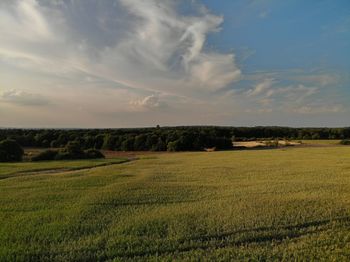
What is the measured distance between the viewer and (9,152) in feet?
178

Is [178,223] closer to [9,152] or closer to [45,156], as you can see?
[45,156]

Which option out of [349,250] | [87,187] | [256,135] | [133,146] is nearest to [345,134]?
[256,135]

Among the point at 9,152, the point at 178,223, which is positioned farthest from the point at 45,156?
the point at 178,223

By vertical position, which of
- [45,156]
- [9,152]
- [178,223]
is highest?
[178,223]

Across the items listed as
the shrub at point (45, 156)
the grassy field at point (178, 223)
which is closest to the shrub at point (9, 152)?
the shrub at point (45, 156)

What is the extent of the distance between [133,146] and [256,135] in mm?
41086

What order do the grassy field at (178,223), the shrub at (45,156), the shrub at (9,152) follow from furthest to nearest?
1. the shrub at (45,156)
2. the shrub at (9,152)
3. the grassy field at (178,223)

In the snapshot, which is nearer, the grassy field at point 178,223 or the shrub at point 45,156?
the grassy field at point 178,223

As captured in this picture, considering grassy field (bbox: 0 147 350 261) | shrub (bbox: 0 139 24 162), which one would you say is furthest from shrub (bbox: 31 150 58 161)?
grassy field (bbox: 0 147 350 261)

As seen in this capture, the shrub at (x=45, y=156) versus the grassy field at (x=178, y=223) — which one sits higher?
the grassy field at (x=178, y=223)

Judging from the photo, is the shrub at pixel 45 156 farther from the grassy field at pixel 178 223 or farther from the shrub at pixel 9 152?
the grassy field at pixel 178 223

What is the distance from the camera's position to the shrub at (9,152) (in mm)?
53469

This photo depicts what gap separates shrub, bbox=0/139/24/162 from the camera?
53.5m

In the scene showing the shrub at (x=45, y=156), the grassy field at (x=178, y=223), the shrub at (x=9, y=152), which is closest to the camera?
the grassy field at (x=178, y=223)
